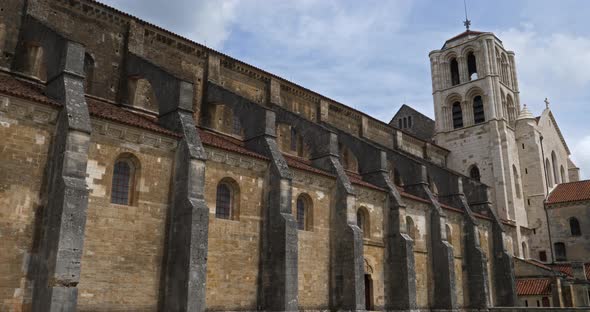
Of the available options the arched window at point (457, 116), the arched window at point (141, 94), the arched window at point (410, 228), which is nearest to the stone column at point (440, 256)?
the arched window at point (410, 228)

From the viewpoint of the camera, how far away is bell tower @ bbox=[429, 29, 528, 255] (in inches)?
Answer: 1503

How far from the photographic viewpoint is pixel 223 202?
18484 millimetres

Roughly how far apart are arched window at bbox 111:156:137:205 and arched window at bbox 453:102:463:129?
106 ft

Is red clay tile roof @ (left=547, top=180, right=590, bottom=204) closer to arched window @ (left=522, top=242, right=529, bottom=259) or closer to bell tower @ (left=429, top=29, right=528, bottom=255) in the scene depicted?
bell tower @ (left=429, top=29, right=528, bottom=255)

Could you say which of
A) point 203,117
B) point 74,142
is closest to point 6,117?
point 74,142

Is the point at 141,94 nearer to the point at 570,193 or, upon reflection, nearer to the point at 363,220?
the point at 363,220

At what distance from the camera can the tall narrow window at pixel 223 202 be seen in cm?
1825

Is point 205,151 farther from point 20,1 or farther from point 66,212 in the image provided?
point 20,1

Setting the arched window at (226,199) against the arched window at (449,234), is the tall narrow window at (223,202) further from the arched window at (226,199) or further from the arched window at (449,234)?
the arched window at (449,234)

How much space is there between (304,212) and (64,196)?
416 inches

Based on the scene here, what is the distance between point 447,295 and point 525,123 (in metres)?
20.5

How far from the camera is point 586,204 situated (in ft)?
123

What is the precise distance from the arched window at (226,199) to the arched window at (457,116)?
28603mm

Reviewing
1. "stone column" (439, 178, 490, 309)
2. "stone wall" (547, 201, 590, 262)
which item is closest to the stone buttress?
"stone column" (439, 178, 490, 309)
